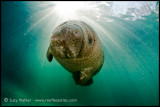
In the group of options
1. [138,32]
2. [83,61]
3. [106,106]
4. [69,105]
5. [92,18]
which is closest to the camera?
[83,61]

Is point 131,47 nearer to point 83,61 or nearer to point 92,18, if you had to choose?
point 92,18

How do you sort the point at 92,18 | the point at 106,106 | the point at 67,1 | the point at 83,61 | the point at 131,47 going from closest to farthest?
the point at 83,61 < the point at 67,1 < the point at 92,18 < the point at 106,106 < the point at 131,47

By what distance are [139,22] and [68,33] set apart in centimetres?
1668

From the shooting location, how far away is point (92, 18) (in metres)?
17.3

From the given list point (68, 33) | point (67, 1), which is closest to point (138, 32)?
point (67, 1)

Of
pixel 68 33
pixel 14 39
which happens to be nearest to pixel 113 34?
pixel 14 39

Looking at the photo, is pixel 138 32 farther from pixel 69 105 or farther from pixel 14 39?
pixel 14 39

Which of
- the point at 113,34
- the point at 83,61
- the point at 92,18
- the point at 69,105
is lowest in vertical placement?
the point at 69,105

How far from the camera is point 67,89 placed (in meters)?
21.5

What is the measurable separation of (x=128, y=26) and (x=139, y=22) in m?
1.47

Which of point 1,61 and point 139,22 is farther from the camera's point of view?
point 1,61

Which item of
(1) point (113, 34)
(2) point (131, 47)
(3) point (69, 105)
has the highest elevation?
(1) point (113, 34)

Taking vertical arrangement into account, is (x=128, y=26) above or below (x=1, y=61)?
above

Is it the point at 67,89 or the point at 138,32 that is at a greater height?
the point at 138,32
